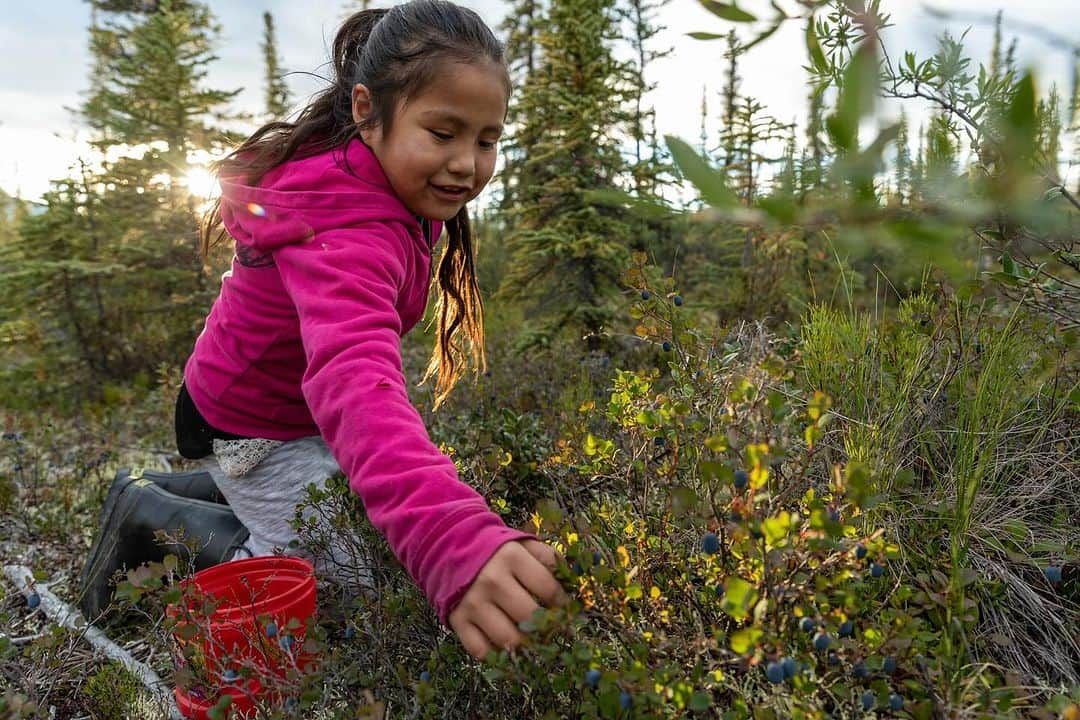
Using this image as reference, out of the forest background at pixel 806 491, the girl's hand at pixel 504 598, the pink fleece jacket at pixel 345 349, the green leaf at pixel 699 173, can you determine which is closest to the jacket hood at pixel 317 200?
the pink fleece jacket at pixel 345 349

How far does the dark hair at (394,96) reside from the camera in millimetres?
2158

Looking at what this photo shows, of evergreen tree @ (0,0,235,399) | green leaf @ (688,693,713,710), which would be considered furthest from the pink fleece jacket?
evergreen tree @ (0,0,235,399)

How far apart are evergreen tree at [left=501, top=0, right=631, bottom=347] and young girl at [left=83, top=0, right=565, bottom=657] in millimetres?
3684

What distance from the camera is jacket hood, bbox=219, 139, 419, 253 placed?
6.47 ft

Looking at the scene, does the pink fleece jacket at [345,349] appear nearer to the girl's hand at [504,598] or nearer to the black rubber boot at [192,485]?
the girl's hand at [504,598]

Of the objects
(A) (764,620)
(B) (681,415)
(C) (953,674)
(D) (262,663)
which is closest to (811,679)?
(A) (764,620)

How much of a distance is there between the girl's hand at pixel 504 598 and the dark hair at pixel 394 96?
1451 millimetres

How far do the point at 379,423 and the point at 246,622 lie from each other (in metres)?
0.89

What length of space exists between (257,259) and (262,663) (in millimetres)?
1219

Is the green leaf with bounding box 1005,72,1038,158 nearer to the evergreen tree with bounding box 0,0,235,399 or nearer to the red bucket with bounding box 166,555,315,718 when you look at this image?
the red bucket with bounding box 166,555,315,718

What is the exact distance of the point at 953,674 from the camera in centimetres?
130

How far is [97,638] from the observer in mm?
2529

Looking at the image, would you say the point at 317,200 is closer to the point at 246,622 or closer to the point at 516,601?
the point at 246,622

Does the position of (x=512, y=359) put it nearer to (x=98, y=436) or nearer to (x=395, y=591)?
(x=98, y=436)
